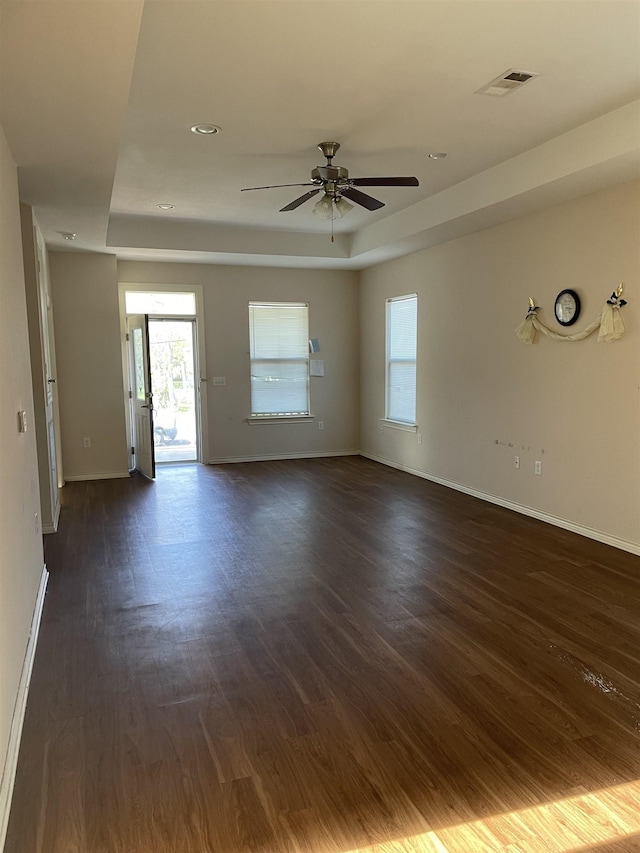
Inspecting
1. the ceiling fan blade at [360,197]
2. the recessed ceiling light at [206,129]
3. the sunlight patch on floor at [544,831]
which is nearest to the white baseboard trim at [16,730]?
the sunlight patch on floor at [544,831]

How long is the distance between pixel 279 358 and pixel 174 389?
1532 millimetres

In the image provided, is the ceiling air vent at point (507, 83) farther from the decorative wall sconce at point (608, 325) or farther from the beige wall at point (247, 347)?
the beige wall at point (247, 347)

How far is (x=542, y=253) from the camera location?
476cm

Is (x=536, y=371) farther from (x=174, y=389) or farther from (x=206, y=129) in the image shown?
(x=174, y=389)

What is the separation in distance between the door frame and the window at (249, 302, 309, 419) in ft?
2.16

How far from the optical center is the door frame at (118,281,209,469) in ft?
23.4

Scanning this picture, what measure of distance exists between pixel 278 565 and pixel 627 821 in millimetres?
2543

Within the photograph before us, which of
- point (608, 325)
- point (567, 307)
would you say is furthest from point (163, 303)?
point (608, 325)

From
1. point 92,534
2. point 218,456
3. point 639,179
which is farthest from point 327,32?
point 218,456

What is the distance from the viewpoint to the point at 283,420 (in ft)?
26.1

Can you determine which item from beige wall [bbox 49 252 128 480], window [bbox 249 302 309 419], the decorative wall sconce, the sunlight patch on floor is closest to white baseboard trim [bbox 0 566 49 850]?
the sunlight patch on floor

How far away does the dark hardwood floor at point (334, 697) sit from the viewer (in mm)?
1782

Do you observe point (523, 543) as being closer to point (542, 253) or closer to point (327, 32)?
point (542, 253)

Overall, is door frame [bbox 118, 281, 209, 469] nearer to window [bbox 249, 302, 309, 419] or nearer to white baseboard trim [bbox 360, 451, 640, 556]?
window [bbox 249, 302, 309, 419]
